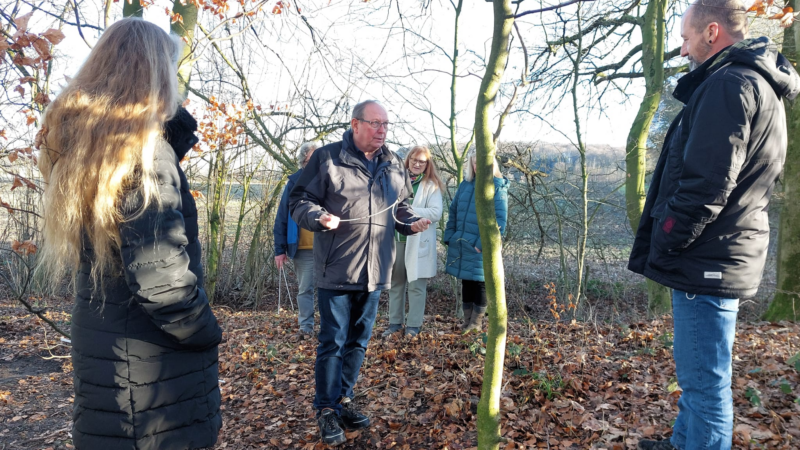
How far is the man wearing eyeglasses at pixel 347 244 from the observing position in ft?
9.98

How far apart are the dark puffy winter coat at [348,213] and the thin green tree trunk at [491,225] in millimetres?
954

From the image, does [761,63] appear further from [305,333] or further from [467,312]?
[305,333]

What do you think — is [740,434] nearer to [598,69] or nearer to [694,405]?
[694,405]

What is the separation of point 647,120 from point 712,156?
522cm

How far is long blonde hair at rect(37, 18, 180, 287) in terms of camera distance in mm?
1659

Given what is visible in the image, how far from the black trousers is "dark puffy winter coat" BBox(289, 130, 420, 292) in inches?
87.4

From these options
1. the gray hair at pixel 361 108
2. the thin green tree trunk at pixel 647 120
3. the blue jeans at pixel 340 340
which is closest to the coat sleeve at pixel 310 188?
the gray hair at pixel 361 108

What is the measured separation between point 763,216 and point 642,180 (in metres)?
5.07

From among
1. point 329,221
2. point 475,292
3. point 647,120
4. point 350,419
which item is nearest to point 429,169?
point 475,292

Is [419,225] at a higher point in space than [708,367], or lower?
higher

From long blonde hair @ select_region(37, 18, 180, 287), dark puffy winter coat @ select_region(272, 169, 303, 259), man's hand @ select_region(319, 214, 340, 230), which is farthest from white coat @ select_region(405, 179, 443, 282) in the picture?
long blonde hair @ select_region(37, 18, 180, 287)

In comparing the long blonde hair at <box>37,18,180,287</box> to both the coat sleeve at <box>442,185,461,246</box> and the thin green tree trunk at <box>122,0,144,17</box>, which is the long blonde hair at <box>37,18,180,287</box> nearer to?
the coat sleeve at <box>442,185,461,246</box>

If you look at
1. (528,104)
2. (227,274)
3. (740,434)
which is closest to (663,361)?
(740,434)

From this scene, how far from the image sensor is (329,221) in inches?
110
